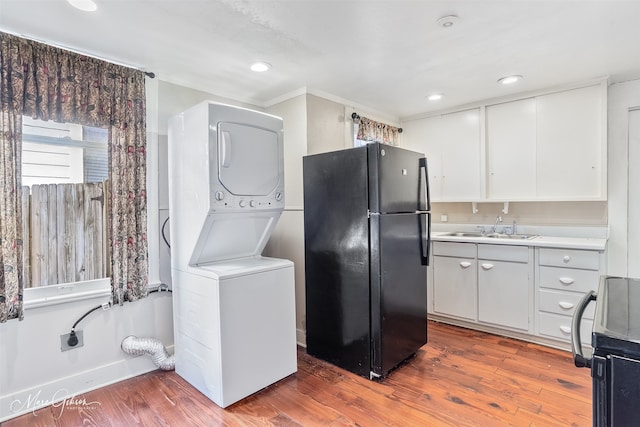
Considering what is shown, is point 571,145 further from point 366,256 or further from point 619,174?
point 366,256

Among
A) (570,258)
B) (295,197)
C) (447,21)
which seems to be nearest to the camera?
(447,21)

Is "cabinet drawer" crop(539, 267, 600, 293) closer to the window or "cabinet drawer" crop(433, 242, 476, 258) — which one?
"cabinet drawer" crop(433, 242, 476, 258)

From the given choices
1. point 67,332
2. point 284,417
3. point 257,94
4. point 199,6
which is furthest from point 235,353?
point 257,94

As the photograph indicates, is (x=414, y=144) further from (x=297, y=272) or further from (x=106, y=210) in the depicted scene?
(x=106, y=210)

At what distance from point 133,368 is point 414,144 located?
356 cm

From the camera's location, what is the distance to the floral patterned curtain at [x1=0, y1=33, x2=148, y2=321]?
6.30ft

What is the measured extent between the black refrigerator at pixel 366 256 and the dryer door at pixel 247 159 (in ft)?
1.42

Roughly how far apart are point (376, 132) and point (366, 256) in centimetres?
187

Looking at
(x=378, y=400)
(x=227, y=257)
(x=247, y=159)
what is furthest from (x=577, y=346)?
(x=227, y=257)

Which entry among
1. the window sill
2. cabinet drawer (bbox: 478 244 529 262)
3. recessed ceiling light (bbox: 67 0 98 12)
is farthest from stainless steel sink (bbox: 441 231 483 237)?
recessed ceiling light (bbox: 67 0 98 12)

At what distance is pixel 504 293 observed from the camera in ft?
9.98

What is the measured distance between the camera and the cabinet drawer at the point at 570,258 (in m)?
2.65

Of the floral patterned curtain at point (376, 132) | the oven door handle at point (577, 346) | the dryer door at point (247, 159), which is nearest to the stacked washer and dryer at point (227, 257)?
the dryer door at point (247, 159)

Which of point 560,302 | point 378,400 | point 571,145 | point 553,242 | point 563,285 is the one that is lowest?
point 378,400
